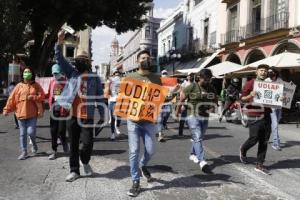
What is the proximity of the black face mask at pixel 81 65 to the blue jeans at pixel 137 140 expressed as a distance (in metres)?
1.09

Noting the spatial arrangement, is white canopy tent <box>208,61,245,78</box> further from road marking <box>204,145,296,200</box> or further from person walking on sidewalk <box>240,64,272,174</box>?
road marking <box>204,145,296,200</box>

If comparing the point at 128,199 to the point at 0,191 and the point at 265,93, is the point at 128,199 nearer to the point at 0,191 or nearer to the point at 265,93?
the point at 0,191

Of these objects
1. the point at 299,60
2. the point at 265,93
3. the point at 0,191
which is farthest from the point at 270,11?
the point at 0,191

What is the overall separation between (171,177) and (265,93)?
2.19m

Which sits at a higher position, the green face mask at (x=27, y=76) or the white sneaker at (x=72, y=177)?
the green face mask at (x=27, y=76)

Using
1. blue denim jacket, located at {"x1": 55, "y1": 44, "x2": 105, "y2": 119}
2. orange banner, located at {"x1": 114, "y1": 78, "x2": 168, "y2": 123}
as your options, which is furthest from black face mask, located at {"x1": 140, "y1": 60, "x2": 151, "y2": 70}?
blue denim jacket, located at {"x1": 55, "y1": 44, "x2": 105, "y2": 119}

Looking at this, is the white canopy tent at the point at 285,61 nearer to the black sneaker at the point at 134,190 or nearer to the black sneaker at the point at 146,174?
the black sneaker at the point at 146,174

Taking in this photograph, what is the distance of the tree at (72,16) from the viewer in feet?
86.5

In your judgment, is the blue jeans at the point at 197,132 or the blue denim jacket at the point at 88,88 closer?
the blue denim jacket at the point at 88,88

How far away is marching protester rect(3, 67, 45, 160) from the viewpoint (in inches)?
322

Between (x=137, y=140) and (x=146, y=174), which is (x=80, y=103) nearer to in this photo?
(x=137, y=140)

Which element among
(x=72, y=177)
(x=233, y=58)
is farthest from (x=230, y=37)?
(x=72, y=177)

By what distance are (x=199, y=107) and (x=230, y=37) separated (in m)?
22.1

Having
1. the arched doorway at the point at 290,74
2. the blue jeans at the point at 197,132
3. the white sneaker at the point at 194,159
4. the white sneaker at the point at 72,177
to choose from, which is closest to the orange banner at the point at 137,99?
the white sneaker at the point at 72,177
